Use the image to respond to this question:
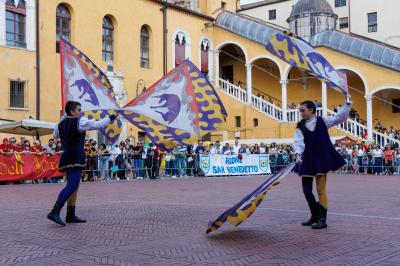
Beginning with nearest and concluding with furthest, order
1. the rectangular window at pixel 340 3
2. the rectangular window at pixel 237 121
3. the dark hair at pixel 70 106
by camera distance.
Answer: the dark hair at pixel 70 106 → the rectangular window at pixel 237 121 → the rectangular window at pixel 340 3

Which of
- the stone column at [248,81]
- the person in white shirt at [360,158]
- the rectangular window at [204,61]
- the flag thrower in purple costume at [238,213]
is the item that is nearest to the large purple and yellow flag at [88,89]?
the flag thrower in purple costume at [238,213]

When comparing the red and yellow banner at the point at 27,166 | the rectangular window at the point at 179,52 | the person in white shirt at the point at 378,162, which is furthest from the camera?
the rectangular window at the point at 179,52

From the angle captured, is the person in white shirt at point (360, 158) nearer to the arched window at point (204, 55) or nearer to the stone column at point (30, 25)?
the arched window at point (204, 55)

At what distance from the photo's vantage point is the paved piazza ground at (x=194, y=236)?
613 cm

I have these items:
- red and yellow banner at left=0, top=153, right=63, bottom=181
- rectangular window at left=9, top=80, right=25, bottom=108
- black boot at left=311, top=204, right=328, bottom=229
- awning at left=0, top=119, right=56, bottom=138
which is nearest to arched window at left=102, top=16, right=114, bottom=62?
rectangular window at left=9, top=80, right=25, bottom=108

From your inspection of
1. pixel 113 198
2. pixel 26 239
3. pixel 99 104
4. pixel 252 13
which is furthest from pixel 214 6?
pixel 26 239

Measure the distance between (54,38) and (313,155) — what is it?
935 inches

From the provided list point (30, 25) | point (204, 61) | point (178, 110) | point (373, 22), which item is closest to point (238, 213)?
point (178, 110)

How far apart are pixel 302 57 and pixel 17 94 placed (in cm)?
2192

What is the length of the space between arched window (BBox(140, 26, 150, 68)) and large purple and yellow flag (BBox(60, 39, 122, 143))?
81.2 feet

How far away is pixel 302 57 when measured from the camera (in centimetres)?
841

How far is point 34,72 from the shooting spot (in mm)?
28125

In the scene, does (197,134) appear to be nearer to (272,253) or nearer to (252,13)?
(272,253)

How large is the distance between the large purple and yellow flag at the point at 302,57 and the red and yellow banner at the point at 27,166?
13.4m
